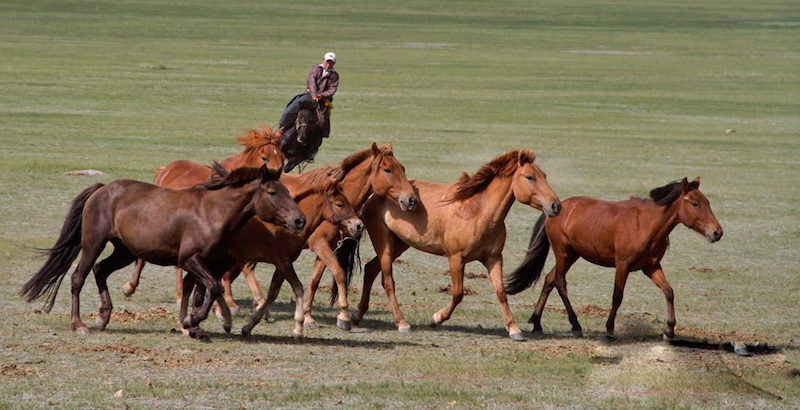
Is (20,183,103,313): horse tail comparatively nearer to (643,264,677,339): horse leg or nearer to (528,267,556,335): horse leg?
(528,267,556,335): horse leg

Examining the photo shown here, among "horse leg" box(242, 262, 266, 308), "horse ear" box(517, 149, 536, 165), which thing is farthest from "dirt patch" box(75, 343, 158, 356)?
"horse ear" box(517, 149, 536, 165)

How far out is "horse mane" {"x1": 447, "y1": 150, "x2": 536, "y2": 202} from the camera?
514 inches

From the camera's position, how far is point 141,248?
11812 mm

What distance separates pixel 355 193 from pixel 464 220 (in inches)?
42.8

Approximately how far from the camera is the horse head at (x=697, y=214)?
12.9 m

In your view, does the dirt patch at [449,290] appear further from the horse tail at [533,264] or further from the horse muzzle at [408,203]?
the horse muzzle at [408,203]

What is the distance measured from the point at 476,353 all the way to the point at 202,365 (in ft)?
8.02

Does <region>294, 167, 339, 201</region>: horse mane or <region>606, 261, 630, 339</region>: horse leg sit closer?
<region>294, 167, 339, 201</region>: horse mane

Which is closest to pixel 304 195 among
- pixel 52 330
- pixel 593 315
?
pixel 52 330

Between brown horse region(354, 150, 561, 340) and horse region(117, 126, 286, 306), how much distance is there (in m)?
1.42

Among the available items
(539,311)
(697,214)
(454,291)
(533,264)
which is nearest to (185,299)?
(454,291)

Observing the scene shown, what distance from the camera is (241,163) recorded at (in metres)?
14.7

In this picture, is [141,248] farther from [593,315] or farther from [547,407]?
[593,315]

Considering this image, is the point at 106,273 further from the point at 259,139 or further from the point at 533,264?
the point at 533,264
